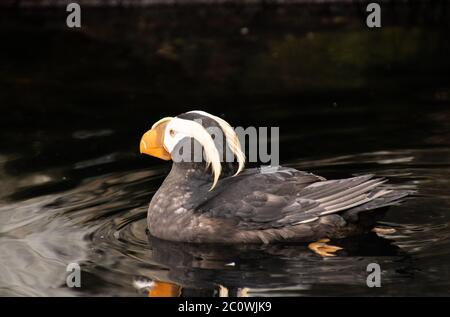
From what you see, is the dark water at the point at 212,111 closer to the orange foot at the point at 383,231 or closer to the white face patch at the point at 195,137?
the orange foot at the point at 383,231

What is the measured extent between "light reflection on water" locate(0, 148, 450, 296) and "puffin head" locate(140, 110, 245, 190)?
533 millimetres

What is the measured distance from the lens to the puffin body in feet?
19.9

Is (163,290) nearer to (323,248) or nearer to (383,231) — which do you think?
(323,248)

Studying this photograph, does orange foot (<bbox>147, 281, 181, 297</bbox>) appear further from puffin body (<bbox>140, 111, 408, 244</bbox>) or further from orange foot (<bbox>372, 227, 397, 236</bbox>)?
orange foot (<bbox>372, 227, 397, 236</bbox>)

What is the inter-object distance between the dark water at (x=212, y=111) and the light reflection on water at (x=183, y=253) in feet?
0.05

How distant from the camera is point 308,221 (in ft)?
19.9

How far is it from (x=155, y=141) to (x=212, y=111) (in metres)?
3.07

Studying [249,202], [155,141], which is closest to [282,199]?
[249,202]

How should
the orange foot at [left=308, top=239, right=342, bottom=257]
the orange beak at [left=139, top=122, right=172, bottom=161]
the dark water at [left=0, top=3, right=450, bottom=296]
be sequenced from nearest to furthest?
the dark water at [left=0, top=3, right=450, bottom=296]
the orange foot at [left=308, top=239, right=342, bottom=257]
the orange beak at [left=139, top=122, right=172, bottom=161]

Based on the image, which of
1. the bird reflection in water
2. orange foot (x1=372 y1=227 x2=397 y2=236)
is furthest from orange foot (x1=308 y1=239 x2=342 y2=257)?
orange foot (x1=372 y1=227 x2=397 y2=236)

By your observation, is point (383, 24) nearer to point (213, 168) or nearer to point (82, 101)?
point (82, 101)

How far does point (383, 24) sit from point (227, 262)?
24.2ft

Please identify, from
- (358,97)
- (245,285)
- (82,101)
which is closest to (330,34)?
(358,97)

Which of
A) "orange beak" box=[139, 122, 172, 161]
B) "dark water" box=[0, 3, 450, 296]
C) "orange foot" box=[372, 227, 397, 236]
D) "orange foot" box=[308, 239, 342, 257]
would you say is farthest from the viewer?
"orange beak" box=[139, 122, 172, 161]
